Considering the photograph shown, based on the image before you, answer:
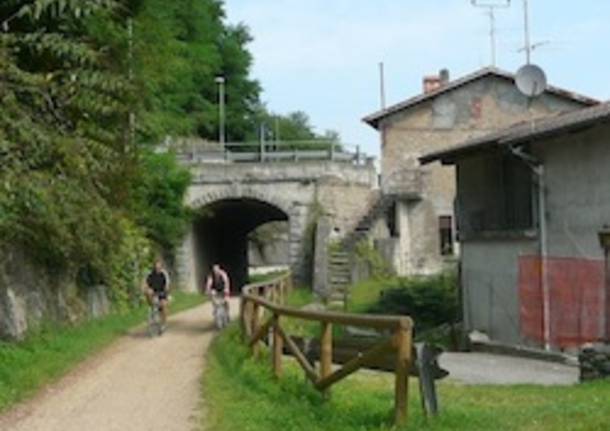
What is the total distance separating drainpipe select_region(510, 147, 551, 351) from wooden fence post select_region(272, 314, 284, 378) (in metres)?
7.80

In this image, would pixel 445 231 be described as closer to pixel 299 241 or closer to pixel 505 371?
pixel 299 241

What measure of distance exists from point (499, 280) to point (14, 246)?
9.71 metres

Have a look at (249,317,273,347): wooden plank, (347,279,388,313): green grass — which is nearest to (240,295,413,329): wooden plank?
(249,317,273,347): wooden plank

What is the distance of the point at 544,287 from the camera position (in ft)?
60.5

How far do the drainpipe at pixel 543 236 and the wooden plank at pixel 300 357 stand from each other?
8012 millimetres

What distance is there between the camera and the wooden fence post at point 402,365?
837 cm

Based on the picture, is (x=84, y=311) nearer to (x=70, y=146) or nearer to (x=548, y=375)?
(x=70, y=146)

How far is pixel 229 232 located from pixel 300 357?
37.5 m

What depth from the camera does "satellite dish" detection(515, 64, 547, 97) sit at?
844 inches

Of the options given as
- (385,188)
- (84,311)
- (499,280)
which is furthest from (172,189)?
(499,280)

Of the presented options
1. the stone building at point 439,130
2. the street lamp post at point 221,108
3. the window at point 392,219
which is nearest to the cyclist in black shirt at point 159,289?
the stone building at point 439,130

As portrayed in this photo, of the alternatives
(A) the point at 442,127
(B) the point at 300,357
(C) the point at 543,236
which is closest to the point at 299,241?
(A) the point at 442,127

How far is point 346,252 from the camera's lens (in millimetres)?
34562

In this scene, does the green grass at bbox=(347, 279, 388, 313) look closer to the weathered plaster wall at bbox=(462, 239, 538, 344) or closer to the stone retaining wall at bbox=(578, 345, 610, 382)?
the weathered plaster wall at bbox=(462, 239, 538, 344)
